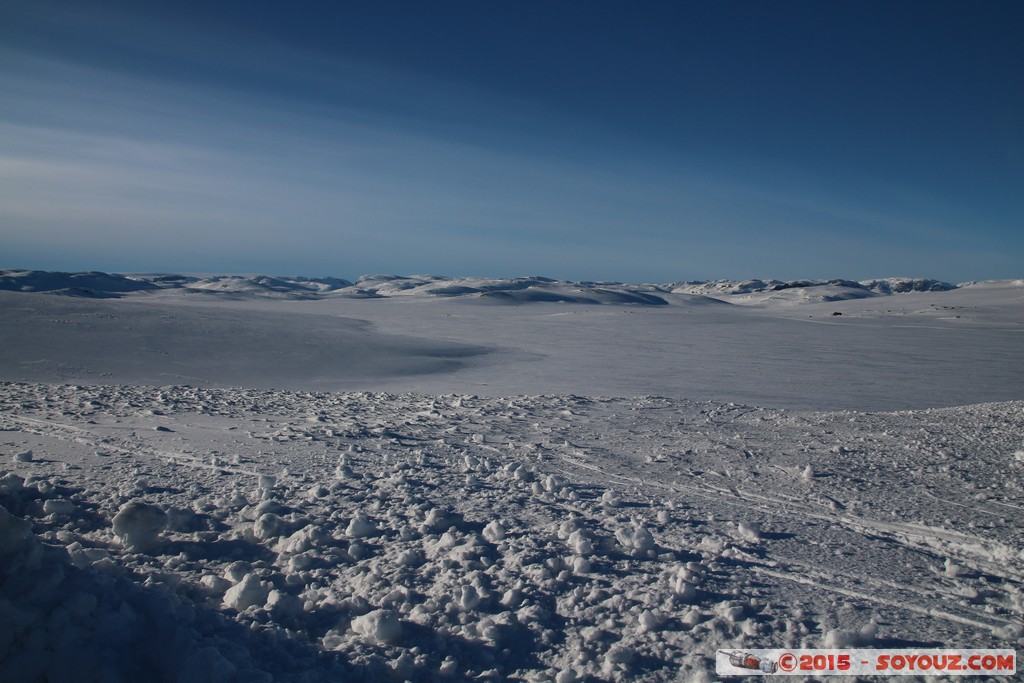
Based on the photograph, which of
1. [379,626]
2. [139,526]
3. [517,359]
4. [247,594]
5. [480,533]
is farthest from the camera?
[517,359]

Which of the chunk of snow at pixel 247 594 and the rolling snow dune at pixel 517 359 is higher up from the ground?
the rolling snow dune at pixel 517 359

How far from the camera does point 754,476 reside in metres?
5.24

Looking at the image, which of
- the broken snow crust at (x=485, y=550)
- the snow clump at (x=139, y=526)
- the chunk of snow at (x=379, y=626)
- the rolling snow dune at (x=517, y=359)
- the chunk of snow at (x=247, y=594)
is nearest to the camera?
the broken snow crust at (x=485, y=550)

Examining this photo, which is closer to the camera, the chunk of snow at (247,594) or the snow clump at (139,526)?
the chunk of snow at (247,594)

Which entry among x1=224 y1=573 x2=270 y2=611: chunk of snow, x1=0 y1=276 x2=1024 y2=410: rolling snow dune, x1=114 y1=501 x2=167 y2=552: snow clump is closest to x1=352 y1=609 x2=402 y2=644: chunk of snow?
x1=224 y1=573 x2=270 y2=611: chunk of snow

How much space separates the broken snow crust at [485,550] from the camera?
9.11ft

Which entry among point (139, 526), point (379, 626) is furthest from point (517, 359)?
point (379, 626)

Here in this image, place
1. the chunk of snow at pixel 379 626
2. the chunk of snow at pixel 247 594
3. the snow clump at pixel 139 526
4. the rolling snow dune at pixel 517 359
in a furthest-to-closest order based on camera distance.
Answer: the rolling snow dune at pixel 517 359, the snow clump at pixel 139 526, the chunk of snow at pixel 247 594, the chunk of snow at pixel 379 626

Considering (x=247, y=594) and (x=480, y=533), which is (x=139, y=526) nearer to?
(x=247, y=594)

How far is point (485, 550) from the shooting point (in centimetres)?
371

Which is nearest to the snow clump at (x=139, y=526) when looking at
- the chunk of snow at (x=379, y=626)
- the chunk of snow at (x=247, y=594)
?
the chunk of snow at (x=247, y=594)

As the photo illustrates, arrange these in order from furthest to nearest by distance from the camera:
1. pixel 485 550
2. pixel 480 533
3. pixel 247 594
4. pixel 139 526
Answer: pixel 480 533
pixel 139 526
pixel 485 550
pixel 247 594

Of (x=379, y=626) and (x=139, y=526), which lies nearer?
(x=379, y=626)

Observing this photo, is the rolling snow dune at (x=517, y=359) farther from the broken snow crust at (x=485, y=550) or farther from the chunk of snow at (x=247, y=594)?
the chunk of snow at (x=247, y=594)
